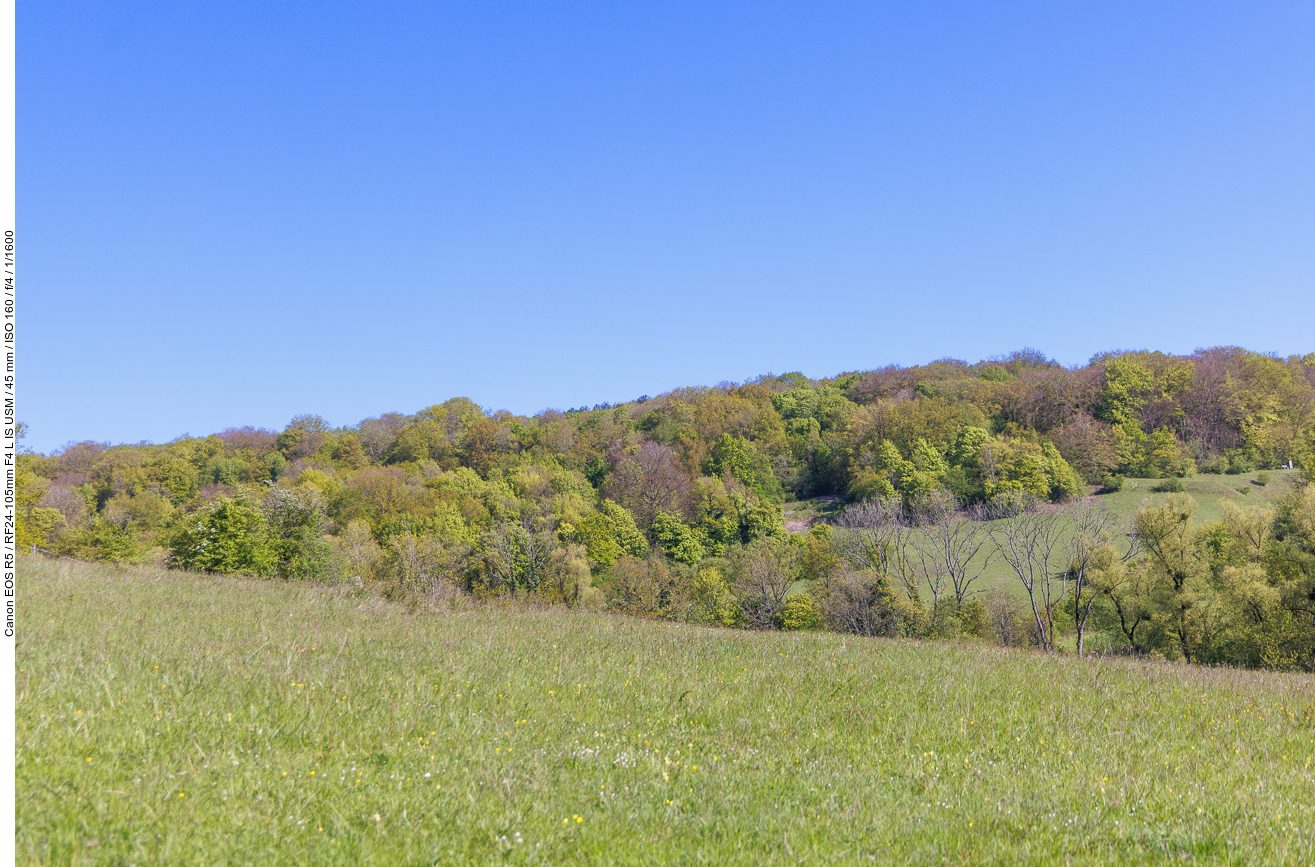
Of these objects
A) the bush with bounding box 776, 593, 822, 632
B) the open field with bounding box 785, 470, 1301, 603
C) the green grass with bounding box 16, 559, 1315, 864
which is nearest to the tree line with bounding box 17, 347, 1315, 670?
the bush with bounding box 776, 593, 822, 632

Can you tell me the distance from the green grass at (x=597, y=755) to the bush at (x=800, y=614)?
51.8m

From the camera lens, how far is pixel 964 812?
5988 millimetres

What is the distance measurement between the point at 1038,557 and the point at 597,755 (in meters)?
68.8

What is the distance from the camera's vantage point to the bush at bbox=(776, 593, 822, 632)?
62.5 metres

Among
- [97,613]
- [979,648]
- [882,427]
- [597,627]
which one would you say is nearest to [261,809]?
[97,613]

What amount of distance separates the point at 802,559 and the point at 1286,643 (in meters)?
43.2

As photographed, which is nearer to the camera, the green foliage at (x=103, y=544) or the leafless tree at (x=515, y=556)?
the green foliage at (x=103, y=544)

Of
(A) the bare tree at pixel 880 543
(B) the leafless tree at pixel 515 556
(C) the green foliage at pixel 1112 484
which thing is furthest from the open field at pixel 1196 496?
(B) the leafless tree at pixel 515 556

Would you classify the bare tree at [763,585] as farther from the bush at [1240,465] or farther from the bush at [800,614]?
the bush at [1240,465]

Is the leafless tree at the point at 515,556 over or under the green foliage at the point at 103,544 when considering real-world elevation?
under

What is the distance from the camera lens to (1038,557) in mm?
65000

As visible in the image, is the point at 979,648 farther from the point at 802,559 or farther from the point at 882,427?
the point at 882,427

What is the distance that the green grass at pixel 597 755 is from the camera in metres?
4.80

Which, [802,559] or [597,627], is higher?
[597,627]
